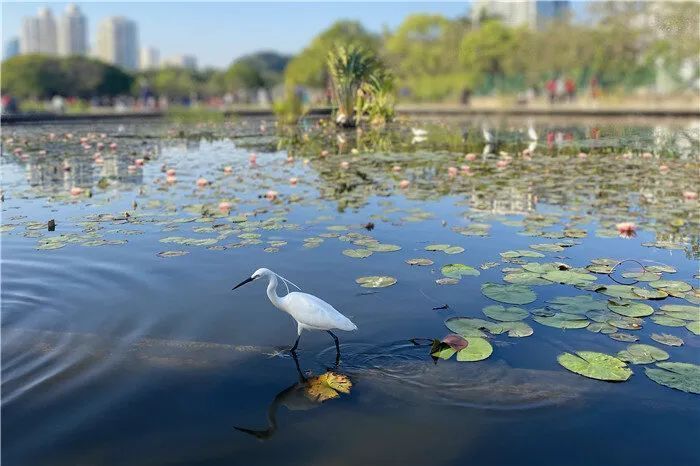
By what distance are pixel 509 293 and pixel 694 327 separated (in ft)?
3.64

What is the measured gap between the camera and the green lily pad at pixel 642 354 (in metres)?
3.11

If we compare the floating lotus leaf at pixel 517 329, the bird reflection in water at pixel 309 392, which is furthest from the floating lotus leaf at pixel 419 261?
the bird reflection in water at pixel 309 392

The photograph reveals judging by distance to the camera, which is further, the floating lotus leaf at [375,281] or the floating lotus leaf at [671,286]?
the floating lotus leaf at [375,281]

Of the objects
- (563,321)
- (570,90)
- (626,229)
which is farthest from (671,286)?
(570,90)

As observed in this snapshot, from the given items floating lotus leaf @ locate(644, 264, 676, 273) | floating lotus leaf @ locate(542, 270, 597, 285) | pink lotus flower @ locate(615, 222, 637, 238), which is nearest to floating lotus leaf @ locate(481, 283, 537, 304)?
floating lotus leaf @ locate(542, 270, 597, 285)

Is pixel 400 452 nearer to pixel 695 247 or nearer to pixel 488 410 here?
pixel 488 410

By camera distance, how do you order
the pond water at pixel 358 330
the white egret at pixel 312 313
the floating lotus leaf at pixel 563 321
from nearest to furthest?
the pond water at pixel 358 330 < the white egret at pixel 312 313 < the floating lotus leaf at pixel 563 321

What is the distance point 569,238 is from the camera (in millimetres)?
5434

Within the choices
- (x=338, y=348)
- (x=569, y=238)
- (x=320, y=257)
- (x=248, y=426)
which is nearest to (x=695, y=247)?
(x=569, y=238)

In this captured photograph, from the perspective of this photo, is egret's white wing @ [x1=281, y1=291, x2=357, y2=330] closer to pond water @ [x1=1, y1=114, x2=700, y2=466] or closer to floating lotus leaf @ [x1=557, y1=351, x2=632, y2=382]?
pond water @ [x1=1, y1=114, x2=700, y2=466]

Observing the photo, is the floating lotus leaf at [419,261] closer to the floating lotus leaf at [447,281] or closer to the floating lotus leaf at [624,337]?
the floating lotus leaf at [447,281]

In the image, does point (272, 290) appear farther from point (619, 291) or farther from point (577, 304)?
point (619, 291)

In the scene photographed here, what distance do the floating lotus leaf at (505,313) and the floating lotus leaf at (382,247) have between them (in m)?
1.53

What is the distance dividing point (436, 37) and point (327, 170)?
5250 cm
